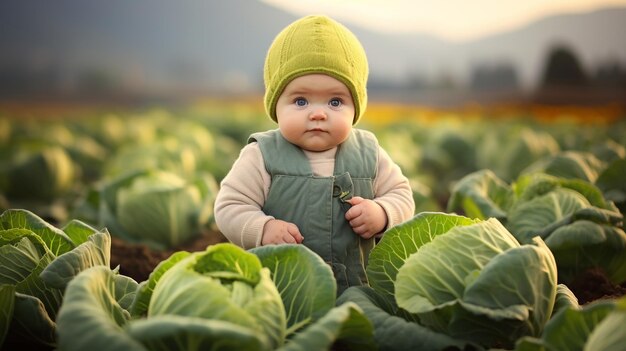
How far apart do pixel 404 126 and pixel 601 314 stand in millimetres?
14783

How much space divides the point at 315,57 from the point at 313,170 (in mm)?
579

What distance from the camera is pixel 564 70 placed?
25219 mm

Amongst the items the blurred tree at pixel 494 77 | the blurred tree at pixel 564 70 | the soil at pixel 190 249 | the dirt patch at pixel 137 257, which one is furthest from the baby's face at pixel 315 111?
the blurred tree at pixel 494 77

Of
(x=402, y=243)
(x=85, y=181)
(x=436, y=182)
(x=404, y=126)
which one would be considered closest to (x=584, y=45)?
(x=404, y=126)

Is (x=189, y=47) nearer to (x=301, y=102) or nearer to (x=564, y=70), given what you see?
(x=564, y=70)

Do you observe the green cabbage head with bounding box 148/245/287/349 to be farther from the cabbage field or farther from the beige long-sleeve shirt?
the beige long-sleeve shirt

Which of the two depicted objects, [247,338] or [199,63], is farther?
[199,63]

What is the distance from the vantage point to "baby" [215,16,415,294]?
3357mm

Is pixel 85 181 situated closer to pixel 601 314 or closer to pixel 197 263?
pixel 197 263

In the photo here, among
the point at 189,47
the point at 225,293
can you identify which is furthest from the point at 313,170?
the point at 189,47

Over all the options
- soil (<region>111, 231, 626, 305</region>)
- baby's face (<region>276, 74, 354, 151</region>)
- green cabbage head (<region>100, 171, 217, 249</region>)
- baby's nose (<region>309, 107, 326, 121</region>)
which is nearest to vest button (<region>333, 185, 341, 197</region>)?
baby's face (<region>276, 74, 354, 151</region>)

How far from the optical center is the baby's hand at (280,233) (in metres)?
3.25

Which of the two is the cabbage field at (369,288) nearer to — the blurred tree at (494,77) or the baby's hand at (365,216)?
the baby's hand at (365,216)

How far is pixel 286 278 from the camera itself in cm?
301
